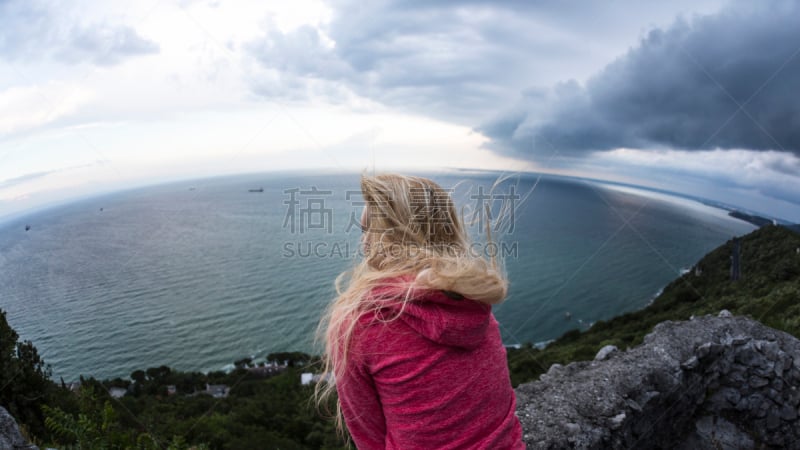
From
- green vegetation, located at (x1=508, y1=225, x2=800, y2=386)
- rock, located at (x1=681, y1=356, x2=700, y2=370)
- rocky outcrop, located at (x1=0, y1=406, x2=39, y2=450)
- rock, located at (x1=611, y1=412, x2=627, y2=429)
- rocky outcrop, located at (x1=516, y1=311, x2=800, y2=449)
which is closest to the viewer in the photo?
rocky outcrop, located at (x1=0, y1=406, x2=39, y2=450)

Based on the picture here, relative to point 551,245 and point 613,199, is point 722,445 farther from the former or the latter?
point 551,245

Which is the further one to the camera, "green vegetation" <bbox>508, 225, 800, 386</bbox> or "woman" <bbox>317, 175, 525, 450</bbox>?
"green vegetation" <bbox>508, 225, 800, 386</bbox>

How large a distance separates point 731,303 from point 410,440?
13.5 metres

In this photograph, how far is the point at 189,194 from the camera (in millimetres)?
77125

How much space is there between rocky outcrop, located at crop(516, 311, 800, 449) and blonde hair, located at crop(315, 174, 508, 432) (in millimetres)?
3402

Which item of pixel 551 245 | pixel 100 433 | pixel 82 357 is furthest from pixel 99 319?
pixel 551 245

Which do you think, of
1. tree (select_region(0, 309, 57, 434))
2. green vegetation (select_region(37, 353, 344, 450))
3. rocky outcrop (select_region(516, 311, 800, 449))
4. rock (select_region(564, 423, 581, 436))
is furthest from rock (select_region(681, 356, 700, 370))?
tree (select_region(0, 309, 57, 434))

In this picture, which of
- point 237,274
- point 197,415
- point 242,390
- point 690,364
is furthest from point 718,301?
point 237,274

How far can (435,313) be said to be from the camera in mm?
1294

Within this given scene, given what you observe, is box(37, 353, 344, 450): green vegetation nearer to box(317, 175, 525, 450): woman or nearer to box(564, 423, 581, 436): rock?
box(317, 175, 525, 450): woman

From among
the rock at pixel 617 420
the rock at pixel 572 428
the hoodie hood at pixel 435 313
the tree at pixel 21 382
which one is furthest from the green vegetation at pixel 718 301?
the tree at pixel 21 382

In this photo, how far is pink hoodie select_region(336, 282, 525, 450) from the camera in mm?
1310

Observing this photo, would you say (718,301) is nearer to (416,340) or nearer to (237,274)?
(416,340)

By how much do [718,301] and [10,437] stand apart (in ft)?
54.2
